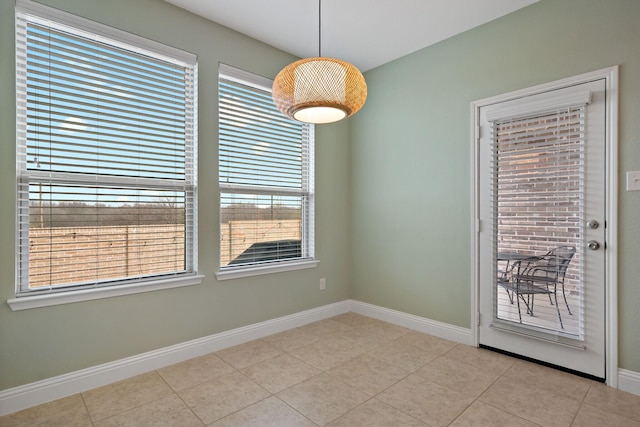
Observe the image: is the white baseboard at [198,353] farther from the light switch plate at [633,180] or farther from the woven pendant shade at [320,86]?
the woven pendant shade at [320,86]

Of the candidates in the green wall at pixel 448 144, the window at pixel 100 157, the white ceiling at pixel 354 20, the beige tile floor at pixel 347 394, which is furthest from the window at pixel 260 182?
the beige tile floor at pixel 347 394

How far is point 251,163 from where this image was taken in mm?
3119

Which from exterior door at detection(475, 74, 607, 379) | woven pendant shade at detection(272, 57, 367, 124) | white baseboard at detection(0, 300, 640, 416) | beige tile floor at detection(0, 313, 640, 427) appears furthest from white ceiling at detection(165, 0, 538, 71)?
beige tile floor at detection(0, 313, 640, 427)

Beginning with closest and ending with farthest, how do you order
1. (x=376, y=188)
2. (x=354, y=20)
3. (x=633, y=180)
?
(x=633, y=180) < (x=354, y=20) < (x=376, y=188)

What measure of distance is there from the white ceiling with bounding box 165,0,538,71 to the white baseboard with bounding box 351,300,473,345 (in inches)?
104

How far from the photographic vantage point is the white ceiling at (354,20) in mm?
2578

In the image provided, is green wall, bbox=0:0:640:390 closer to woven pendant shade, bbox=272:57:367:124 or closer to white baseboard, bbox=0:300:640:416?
white baseboard, bbox=0:300:640:416

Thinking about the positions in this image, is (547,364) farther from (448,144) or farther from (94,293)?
(94,293)

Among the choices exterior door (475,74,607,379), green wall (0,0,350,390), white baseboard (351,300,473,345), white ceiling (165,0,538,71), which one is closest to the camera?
green wall (0,0,350,390)

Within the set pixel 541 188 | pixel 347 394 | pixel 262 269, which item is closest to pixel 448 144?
pixel 541 188

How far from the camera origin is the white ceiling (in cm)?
258

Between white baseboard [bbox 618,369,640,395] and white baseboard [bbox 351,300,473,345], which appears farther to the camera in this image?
white baseboard [bbox 351,300,473,345]

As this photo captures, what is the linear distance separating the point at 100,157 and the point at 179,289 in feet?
3.63

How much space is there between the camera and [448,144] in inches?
122
